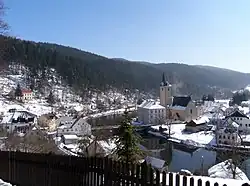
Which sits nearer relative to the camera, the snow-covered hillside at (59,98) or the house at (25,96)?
the house at (25,96)

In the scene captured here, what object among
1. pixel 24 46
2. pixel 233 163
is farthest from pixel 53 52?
pixel 233 163

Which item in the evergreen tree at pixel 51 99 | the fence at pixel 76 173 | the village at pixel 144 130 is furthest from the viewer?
A: the evergreen tree at pixel 51 99

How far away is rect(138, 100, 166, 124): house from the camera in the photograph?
87.1 meters

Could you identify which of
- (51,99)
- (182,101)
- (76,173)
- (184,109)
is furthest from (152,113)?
(76,173)

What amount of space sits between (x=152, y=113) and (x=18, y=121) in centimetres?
3476

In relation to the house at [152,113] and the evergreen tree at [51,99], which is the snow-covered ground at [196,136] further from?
the evergreen tree at [51,99]

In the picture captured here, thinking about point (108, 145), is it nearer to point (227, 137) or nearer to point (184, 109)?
point (227, 137)

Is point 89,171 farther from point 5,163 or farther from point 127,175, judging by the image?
point 5,163

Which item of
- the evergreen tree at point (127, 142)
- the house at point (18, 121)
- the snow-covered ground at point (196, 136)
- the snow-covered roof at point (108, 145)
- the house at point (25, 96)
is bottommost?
the snow-covered ground at point (196, 136)

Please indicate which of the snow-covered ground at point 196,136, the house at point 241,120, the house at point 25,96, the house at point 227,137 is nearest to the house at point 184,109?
A: the snow-covered ground at point 196,136

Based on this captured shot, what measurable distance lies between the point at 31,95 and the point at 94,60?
77421 mm

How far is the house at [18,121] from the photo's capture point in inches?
2665

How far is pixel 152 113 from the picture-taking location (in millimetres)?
88062

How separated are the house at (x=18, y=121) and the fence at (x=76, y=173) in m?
59.3
